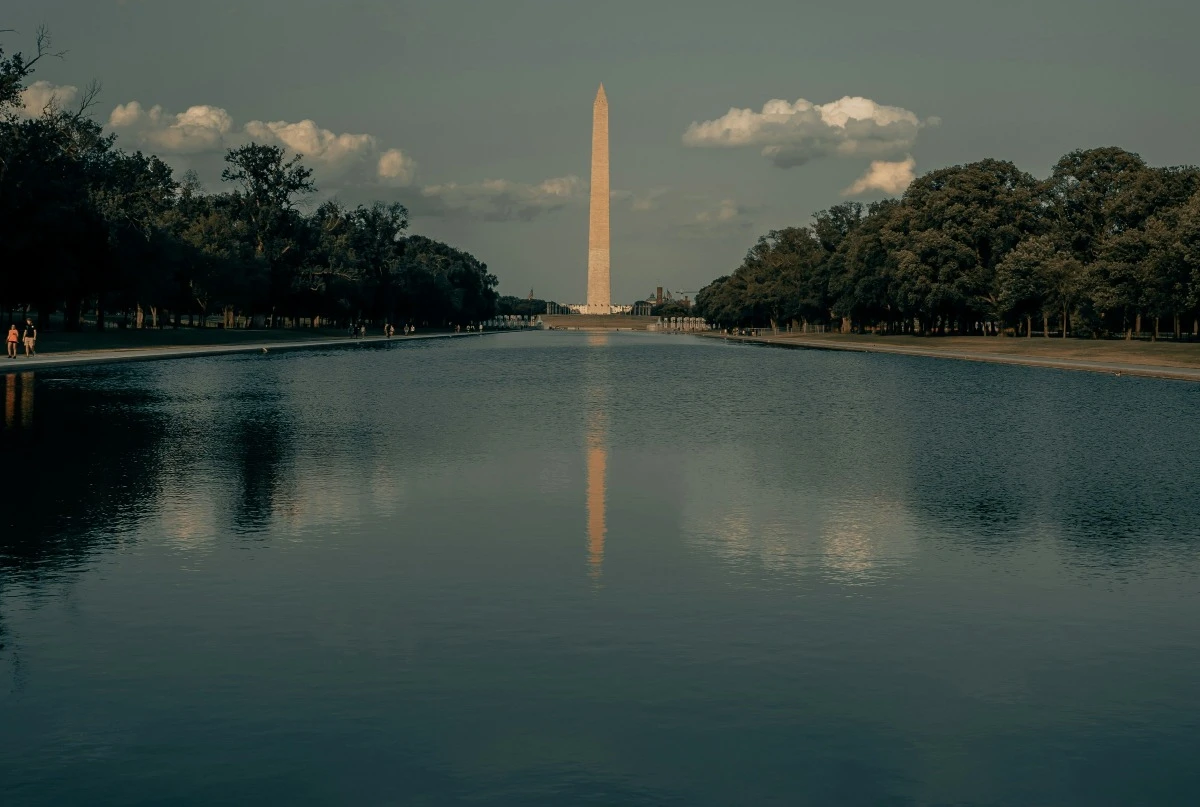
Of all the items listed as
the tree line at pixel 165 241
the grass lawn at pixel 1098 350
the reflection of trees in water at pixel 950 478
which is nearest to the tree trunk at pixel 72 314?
the tree line at pixel 165 241

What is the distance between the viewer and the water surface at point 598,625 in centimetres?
691

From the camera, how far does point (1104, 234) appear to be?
108750 mm

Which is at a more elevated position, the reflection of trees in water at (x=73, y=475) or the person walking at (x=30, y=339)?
the person walking at (x=30, y=339)

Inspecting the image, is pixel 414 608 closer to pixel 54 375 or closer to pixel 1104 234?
pixel 54 375

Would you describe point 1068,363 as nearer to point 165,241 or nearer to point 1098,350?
point 1098,350

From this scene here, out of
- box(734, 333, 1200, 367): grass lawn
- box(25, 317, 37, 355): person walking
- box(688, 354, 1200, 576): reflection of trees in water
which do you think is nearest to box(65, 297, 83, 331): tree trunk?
box(25, 317, 37, 355): person walking

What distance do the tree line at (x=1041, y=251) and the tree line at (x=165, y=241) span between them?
52286 millimetres

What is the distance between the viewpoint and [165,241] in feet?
317

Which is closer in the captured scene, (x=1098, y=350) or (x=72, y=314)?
(x=1098, y=350)

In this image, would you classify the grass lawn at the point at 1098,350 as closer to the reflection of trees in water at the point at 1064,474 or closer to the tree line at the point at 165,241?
the reflection of trees in water at the point at 1064,474

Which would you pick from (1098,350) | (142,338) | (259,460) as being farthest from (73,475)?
(142,338)

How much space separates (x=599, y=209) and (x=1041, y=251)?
7862 cm

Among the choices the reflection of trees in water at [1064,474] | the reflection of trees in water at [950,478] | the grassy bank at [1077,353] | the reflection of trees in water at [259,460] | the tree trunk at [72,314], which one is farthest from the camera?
the tree trunk at [72,314]

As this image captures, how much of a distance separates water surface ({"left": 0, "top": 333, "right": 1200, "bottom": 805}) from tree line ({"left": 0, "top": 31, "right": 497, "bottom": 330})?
59.3 m
